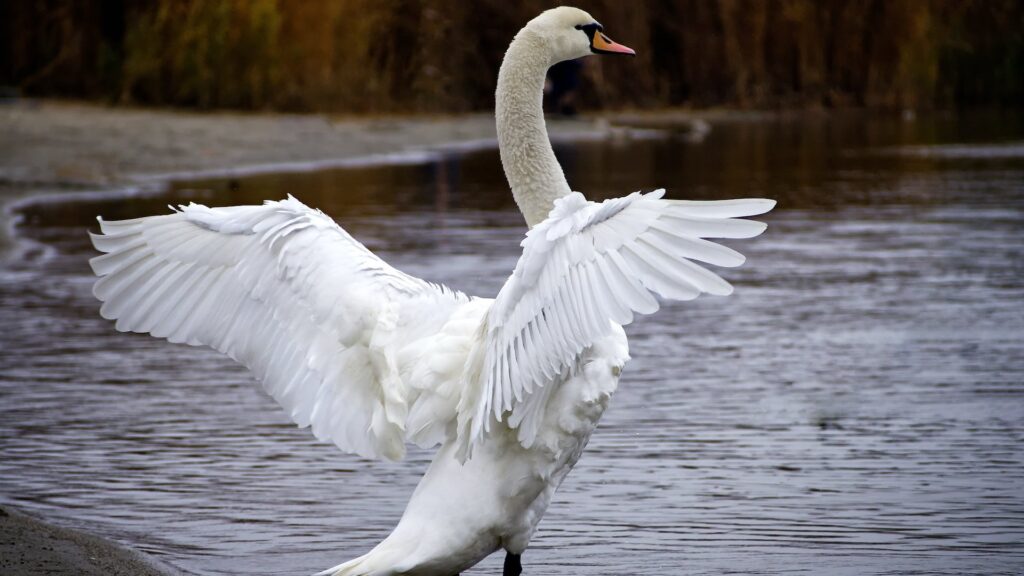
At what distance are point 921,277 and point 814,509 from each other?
5.86m

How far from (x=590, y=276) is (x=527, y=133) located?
1.28 meters

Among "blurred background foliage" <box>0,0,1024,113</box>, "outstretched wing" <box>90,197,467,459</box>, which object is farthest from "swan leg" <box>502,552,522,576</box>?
"blurred background foliage" <box>0,0,1024,113</box>

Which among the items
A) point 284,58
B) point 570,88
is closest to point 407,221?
point 284,58

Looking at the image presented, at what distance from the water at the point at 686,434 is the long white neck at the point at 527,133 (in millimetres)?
1187

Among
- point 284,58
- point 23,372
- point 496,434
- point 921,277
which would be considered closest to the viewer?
point 496,434

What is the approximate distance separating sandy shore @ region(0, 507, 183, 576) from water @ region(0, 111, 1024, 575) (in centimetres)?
23

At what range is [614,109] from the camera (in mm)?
33406

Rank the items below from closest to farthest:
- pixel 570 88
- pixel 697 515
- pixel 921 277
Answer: pixel 697 515, pixel 921 277, pixel 570 88

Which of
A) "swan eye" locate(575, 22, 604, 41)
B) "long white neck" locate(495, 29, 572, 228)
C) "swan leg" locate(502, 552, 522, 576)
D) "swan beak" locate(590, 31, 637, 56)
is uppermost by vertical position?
"swan eye" locate(575, 22, 604, 41)

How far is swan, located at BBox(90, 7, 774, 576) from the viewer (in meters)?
3.98

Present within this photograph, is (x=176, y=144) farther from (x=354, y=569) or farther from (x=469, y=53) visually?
(x=354, y=569)

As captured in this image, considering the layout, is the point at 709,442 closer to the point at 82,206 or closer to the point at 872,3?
the point at 82,206

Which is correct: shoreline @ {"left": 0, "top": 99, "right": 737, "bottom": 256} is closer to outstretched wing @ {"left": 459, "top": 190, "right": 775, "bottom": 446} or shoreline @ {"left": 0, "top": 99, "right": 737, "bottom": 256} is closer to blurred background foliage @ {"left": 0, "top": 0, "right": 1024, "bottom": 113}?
blurred background foliage @ {"left": 0, "top": 0, "right": 1024, "bottom": 113}

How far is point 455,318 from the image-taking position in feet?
15.7
